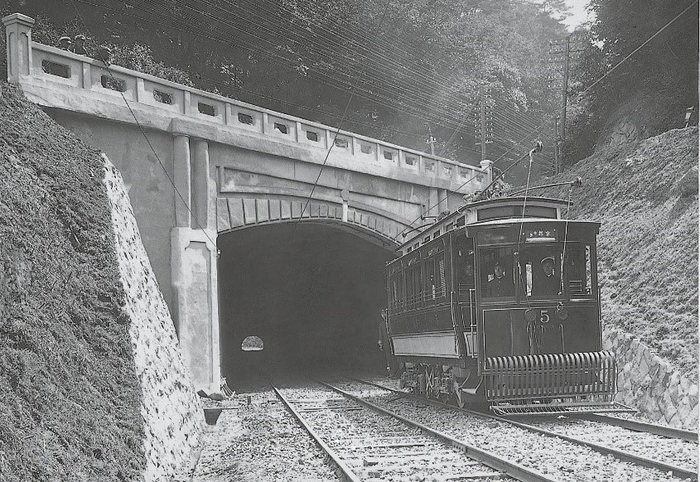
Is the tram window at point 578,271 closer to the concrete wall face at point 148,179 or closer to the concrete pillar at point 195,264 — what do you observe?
the concrete pillar at point 195,264

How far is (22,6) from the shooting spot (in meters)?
18.9

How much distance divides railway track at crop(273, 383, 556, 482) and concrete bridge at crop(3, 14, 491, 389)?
4.50m

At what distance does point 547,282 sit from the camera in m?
13.0

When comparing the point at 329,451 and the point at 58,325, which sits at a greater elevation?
the point at 58,325

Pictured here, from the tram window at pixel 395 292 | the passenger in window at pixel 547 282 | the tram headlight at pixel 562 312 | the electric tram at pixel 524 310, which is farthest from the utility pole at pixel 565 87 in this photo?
the tram headlight at pixel 562 312

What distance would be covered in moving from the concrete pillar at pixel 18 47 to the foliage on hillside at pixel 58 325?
1.37 meters

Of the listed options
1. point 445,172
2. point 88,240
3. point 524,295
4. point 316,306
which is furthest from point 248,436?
point 316,306

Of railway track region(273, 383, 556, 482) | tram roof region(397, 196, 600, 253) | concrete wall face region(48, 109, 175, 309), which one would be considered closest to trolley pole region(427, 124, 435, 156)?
concrete wall face region(48, 109, 175, 309)

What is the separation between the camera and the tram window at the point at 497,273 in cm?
1295

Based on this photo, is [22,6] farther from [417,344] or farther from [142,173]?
[417,344]

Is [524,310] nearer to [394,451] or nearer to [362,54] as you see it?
[394,451]

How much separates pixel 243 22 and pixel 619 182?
17.6 m

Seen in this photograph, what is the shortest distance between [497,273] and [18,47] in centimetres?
999

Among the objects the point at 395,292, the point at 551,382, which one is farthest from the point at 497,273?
the point at 395,292
